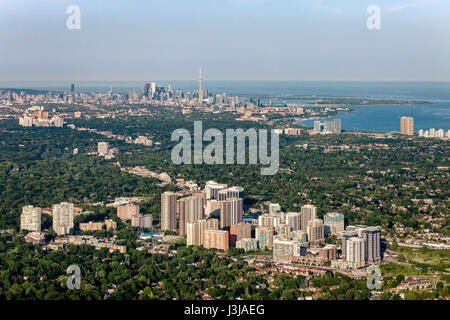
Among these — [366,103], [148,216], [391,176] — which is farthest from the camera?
[366,103]

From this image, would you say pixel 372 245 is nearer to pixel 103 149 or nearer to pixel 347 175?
pixel 347 175

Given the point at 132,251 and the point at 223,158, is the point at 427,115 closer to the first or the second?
the point at 223,158

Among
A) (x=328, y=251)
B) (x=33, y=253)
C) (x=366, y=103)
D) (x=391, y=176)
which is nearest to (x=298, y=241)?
(x=328, y=251)

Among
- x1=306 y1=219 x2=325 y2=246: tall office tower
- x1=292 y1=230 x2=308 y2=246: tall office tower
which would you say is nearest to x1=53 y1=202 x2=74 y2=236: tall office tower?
x1=292 y1=230 x2=308 y2=246: tall office tower

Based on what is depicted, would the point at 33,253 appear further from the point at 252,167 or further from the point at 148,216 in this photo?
the point at 252,167

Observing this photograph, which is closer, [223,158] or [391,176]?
[391,176]

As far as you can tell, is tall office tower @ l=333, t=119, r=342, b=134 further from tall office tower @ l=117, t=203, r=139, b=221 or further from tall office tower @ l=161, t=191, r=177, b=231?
tall office tower @ l=161, t=191, r=177, b=231

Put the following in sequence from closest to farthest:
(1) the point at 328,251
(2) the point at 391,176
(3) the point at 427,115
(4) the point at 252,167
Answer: (1) the point at 328,251 → (2) the point at 391,176 → (4) the point at 252,167 → (3) the point at 427,115
